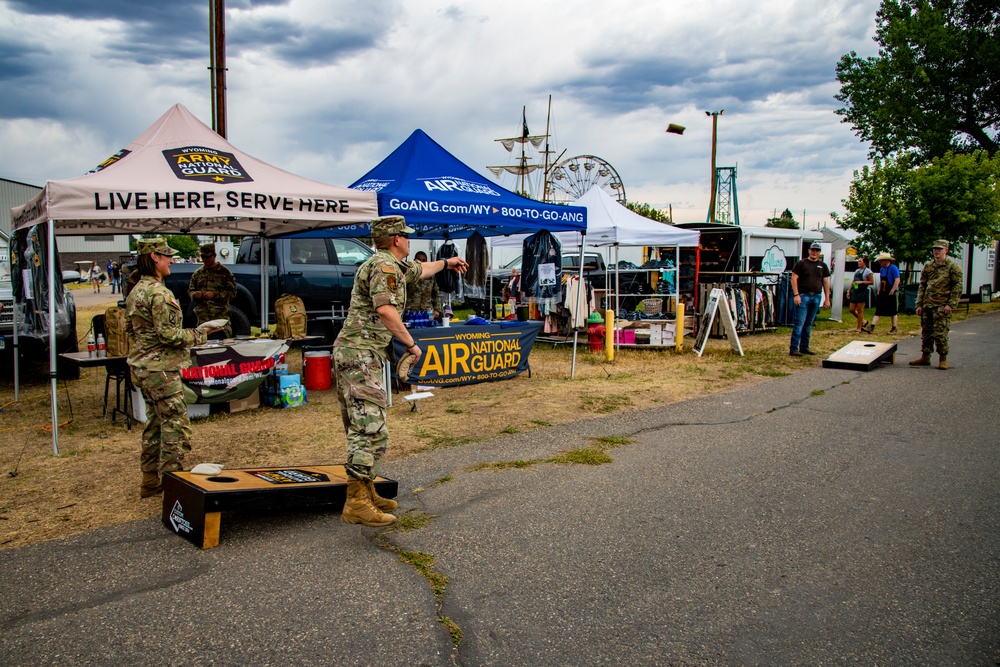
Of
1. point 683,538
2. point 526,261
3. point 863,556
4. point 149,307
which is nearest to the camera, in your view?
point 863,556

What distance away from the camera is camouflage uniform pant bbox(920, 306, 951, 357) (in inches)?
395

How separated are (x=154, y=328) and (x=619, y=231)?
30.6ft

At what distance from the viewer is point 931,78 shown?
3238cm

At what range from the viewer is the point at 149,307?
15.1 ft

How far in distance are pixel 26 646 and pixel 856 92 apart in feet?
131

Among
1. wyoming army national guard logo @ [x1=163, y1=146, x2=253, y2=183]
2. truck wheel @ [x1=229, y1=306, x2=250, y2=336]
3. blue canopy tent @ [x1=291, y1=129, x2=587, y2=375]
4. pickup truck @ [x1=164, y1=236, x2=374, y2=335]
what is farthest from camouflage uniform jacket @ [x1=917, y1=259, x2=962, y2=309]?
truck wheel @ [x1=229, y1=306, x2=250, y2=336]

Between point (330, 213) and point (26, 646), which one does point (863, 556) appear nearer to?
point (26, 646)

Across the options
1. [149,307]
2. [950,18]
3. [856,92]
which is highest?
[950,18]

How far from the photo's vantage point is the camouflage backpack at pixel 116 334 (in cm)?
→ 763

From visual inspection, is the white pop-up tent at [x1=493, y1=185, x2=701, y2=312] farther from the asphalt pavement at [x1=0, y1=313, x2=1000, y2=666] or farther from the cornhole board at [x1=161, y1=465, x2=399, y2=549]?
the cornhole board at [x1=161, y1=465, x2=399, y2=549]

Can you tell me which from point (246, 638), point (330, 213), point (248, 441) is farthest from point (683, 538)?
point (330, 213)

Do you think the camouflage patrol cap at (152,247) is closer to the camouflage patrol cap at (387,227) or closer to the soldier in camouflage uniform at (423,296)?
the camouflage patrol cap at (387,227)

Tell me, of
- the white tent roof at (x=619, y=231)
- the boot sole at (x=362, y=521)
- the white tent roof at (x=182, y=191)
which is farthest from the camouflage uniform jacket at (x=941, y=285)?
the boot sole at (x=362, y=521)

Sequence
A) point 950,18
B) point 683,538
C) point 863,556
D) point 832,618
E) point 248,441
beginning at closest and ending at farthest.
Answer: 1. point 832,618
2. point 863,556
3. point 683,538
4. point 248,441
5. point 950,18
